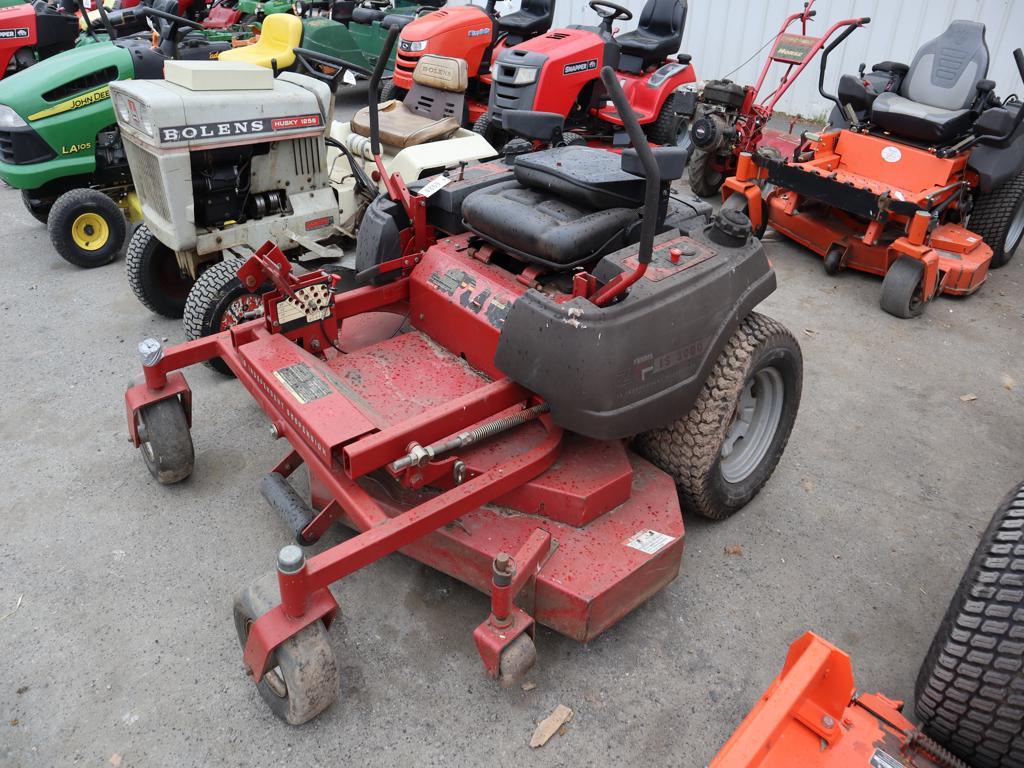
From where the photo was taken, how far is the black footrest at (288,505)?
252 centimetres

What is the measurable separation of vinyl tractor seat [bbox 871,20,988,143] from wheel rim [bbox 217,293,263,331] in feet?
13.5

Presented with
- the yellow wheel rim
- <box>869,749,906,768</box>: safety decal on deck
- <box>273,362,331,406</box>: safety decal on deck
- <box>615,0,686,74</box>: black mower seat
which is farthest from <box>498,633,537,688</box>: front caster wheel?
<box>615,0,686,74</box>: black mower seat

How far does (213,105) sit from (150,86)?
0.35 m

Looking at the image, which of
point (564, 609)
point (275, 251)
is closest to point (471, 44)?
point (275, 251)

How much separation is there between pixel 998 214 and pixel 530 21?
13.9 feet

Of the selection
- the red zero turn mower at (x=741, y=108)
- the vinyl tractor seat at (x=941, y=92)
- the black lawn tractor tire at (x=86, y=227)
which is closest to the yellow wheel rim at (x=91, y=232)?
the black lawn tractor tire at (x=86, y=227)

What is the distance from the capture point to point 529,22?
700 centimetres

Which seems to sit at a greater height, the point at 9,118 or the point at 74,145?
the point at 9,118

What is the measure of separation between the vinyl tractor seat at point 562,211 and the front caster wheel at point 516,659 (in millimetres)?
1235

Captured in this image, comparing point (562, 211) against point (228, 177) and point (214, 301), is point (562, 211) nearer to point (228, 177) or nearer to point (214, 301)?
point (214, 301)

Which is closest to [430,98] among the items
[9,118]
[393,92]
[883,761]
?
[393,92]

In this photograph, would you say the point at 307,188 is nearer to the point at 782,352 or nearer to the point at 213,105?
the point at 213,105

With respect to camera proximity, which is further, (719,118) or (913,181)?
(719,118)

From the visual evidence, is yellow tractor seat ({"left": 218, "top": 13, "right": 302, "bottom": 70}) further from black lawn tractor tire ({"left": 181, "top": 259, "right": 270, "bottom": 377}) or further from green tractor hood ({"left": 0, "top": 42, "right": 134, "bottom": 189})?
black lawn tractor tire ({"left": 181, "top": 259, "right": 270, "bottom": 377})
